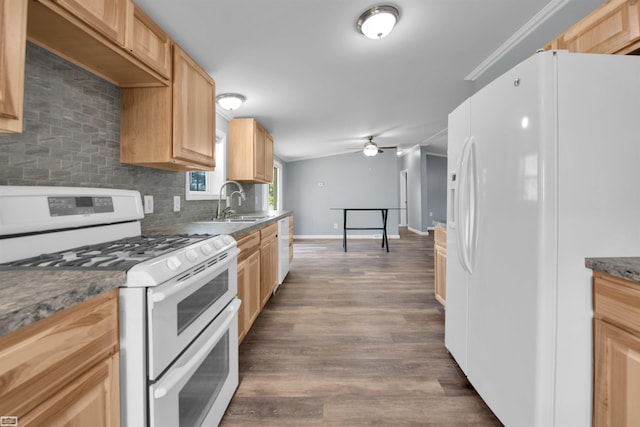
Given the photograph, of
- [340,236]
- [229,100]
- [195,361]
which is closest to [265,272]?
[195,361]

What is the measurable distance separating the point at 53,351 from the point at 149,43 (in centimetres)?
156

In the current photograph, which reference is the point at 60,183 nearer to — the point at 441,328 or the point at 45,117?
the point at 45,117

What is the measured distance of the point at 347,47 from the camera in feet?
7.61

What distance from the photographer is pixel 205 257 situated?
3.87 feet

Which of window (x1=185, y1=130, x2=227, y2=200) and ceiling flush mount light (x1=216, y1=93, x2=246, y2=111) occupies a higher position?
ceiling flush mount light (x1=216, y1=93, x2=246, y2=111)

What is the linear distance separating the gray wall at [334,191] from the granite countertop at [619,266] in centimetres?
681

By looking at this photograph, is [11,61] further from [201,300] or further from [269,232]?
[269,232]

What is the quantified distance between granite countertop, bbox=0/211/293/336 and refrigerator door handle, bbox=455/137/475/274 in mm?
1524

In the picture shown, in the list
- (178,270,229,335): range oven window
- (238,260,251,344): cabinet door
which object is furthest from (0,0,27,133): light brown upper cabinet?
(238,260,251,344): cabinet door

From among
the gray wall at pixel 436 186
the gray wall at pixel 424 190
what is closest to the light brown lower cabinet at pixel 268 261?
the gray wall at pixel 424 190

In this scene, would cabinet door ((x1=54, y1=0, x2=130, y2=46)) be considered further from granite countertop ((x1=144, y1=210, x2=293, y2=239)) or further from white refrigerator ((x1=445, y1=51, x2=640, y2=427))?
white refrigerator ((x1=445, y1=51, x2=640, y2=427))

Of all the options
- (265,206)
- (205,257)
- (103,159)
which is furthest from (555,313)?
(265,206)

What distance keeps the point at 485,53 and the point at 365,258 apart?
3.59 m

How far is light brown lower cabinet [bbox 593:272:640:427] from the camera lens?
3.03ft
